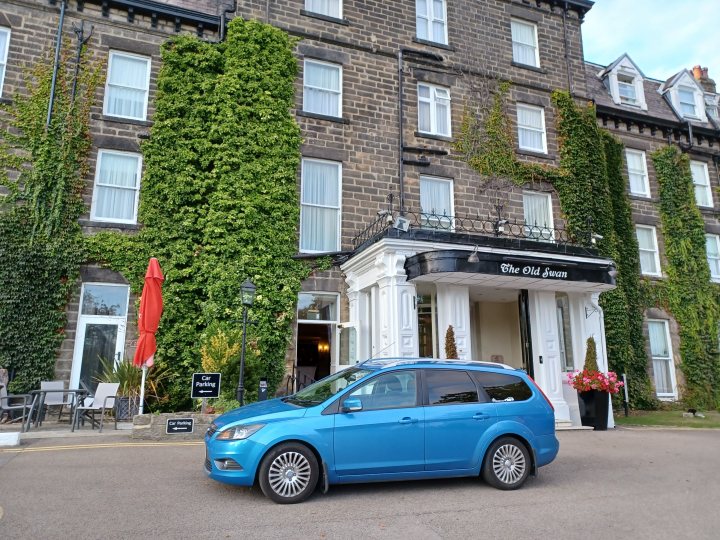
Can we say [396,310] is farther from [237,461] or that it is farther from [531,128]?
[531,128]

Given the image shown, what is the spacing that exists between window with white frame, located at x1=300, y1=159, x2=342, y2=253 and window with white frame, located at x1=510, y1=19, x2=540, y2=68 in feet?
28.8

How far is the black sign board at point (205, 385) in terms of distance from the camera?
9.90m

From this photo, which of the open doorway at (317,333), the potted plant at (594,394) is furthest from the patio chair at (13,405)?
the potted plant at (594,394)

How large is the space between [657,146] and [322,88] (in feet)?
47.7

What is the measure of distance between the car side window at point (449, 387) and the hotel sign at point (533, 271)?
5221 millimetres

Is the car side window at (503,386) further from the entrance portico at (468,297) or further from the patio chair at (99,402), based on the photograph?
the patio chair at (99,402)

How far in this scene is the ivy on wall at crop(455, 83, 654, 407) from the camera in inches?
673

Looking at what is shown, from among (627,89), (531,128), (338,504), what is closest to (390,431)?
(338,504)

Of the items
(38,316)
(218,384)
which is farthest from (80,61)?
(218,384)

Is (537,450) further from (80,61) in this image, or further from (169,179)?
(80,61)

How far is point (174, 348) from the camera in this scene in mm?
12836

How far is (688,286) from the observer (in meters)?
19.8

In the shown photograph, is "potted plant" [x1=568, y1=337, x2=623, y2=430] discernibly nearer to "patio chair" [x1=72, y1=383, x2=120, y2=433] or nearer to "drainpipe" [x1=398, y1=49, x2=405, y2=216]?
"drainpipe" [x1=398, y1=49, x2=405, y2=216]

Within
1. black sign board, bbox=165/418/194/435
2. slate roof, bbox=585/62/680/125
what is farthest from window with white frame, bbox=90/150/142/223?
slate roof, bbox=585/62/680/125
